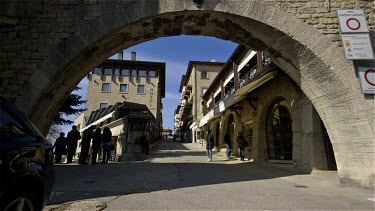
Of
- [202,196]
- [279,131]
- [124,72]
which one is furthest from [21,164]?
[124,72]

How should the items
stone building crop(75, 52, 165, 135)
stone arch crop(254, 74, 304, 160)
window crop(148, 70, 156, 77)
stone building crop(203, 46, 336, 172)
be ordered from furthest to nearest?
1. window crop(148, 70, 156, 77)
2. stone building crop(75, 52, 165, 135)
3. stone arch crop(254, 74, 304, 160)
4. stone building crop(203, 46, 336, 172)

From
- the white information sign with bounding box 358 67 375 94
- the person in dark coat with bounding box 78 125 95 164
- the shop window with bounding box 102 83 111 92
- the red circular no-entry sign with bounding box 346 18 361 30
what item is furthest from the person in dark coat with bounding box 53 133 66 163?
the shop window with bounding box 102 83 111 92

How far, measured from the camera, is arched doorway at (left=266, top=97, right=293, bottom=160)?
10562 millimetres

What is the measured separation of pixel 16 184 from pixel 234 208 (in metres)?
2.91

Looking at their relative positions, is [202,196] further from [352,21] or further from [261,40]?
[352,21]

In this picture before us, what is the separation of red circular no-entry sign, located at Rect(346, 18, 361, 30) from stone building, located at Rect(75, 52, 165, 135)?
31.7 meters

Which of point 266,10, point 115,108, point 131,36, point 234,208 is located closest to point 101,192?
point 234,208

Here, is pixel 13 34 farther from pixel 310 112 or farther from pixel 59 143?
pixel 310 112

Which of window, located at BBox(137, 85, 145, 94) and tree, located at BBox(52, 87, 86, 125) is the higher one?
window, located at BBox(137, 85, 145, 94)

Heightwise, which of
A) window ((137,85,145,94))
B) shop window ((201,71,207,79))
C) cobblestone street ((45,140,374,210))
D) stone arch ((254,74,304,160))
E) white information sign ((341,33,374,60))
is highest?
shop window ((201,71,207,79))

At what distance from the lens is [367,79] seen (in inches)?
240

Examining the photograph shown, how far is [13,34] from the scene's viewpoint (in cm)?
633

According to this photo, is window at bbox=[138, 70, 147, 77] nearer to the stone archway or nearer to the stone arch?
the stone arch

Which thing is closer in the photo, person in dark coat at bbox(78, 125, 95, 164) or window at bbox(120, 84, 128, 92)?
person in dark coat at bbox(78, 125, 95, 164)
